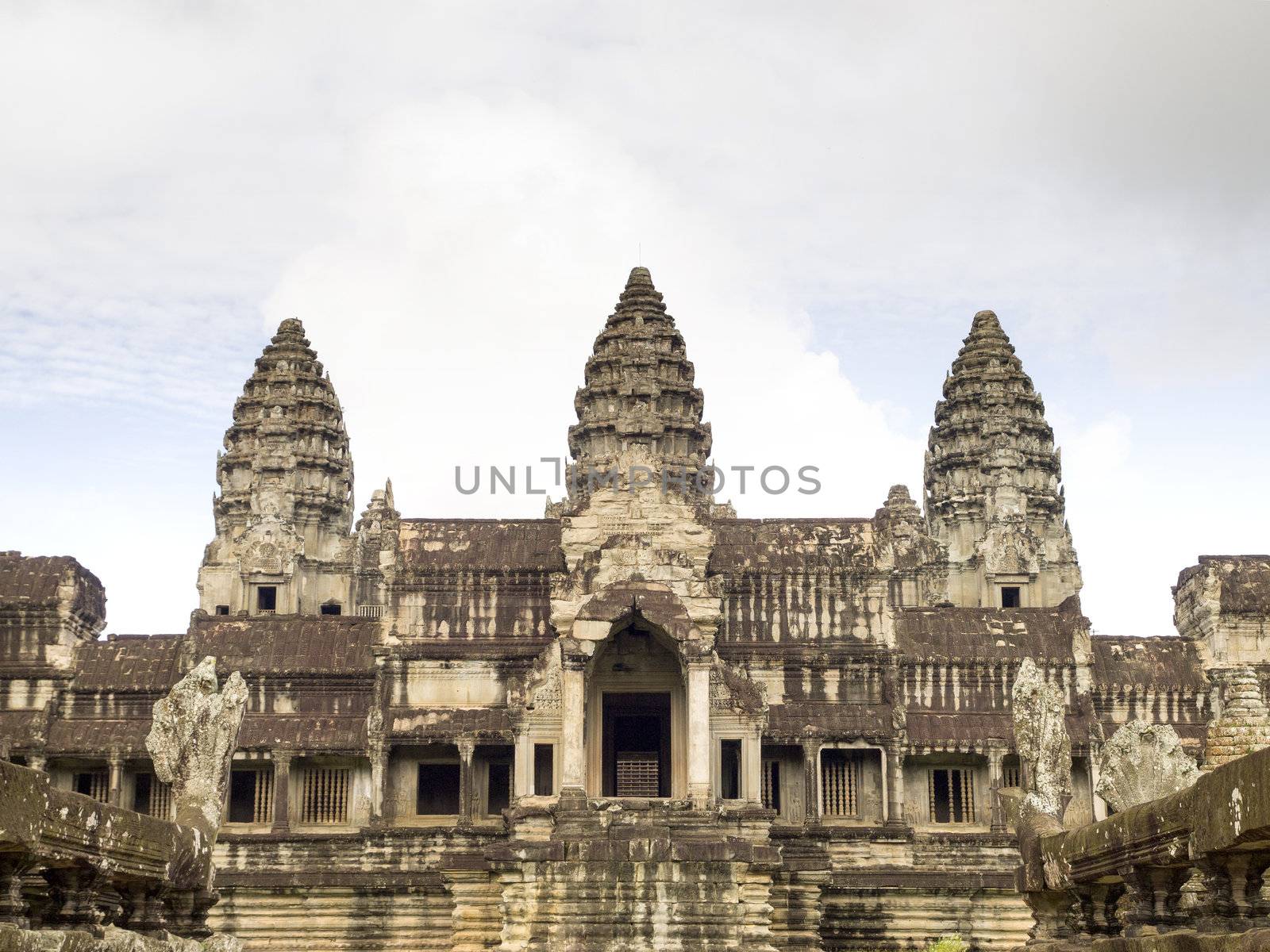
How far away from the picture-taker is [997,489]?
184 ft

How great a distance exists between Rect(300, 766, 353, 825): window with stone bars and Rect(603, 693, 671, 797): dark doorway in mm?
5583

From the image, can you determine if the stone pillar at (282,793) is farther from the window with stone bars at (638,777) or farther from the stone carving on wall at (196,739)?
the stone carving on wall at (196,739)

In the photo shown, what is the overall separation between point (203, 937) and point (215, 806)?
8.68 feet

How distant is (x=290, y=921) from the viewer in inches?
1223

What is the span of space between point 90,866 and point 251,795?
22.3 meters

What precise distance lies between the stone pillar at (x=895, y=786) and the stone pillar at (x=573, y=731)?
22.7 feet

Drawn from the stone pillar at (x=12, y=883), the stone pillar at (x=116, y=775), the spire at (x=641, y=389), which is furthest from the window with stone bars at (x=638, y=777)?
the stone pillar at (x=12, y=883)

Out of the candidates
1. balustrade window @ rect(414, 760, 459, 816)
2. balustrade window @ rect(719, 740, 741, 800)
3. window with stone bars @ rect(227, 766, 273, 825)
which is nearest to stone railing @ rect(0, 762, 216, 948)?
balustrade window @ rect(719, 740, 741, 800)

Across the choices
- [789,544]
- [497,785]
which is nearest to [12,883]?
[497,785]

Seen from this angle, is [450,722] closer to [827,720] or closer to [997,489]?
[827,720]

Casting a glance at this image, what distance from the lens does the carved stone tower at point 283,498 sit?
2216 inches

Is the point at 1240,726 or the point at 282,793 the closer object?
the point at 1240,726

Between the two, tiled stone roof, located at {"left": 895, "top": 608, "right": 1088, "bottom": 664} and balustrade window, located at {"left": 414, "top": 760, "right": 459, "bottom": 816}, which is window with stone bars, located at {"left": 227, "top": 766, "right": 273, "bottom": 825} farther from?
tiled stone roof, located at {"left": 895, "top": 608, "right": 1088, "bottom": 664}

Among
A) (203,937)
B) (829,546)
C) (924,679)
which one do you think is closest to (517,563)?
(829,546)
